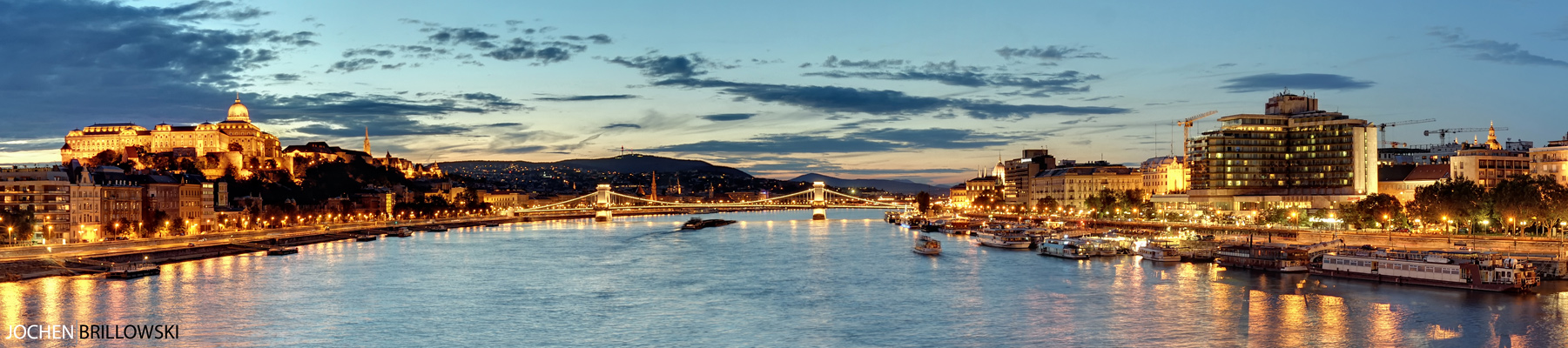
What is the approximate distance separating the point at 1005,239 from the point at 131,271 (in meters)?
36.2

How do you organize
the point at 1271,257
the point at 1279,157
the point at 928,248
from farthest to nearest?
the point at 1279,157 → the point at 928,248 → the point at 1271,257

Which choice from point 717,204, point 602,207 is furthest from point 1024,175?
point 602,207

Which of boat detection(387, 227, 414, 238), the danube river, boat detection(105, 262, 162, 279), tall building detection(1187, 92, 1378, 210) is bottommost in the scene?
the danube river

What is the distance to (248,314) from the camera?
29.3 meters

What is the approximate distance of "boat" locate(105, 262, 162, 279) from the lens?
3884 cm

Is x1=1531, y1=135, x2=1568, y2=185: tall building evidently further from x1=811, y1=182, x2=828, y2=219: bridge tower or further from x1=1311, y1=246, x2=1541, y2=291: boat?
x1=811, y1=182, x2=828, y2=219: bridge tower

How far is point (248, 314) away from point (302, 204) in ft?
221

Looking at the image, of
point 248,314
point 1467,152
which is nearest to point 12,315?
point 248,314

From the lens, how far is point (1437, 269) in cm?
3309

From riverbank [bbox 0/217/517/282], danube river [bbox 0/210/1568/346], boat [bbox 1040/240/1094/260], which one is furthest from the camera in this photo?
boat [bbox 1040/240/1094/260]

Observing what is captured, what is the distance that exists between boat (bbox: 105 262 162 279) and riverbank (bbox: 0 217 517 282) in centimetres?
58

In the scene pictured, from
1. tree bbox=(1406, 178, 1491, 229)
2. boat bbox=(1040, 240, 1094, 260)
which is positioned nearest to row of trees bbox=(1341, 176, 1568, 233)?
tree bbox=(1406, 178, 1491, 229)

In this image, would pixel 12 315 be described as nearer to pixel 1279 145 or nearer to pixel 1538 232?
pixel 1538 232

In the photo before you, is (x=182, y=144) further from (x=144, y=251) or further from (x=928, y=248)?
(x=928, y=248)
